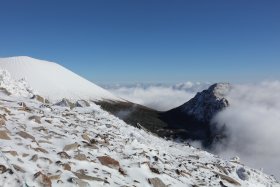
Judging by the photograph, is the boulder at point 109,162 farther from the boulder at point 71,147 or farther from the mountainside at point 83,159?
the boulder at point 71,147

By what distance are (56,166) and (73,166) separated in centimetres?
120

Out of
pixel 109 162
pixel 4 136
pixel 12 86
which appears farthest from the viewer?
pixel 12 86

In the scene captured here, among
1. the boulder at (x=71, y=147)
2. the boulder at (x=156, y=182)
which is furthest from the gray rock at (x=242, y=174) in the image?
the boulder at (x=71, y=147)

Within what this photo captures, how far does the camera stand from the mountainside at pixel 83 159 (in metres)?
19.1

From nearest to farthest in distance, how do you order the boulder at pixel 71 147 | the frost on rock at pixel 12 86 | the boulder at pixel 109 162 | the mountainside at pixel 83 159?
the mountainside at pixel 83 159
the boulder at pixel 109 162
the boulder at pixel 71 147
the frost on rock at pixel 12 86

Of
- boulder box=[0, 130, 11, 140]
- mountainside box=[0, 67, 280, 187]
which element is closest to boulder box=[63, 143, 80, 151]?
mountainside box=[0, 67, 280, 187]

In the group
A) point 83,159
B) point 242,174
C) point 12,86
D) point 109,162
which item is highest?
point 12,86

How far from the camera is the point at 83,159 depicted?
2267 cm

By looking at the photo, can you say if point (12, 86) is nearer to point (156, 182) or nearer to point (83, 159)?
point (83, 159)

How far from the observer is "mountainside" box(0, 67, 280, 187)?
19.1 m

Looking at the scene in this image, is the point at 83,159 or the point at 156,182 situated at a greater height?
the point at 83,159

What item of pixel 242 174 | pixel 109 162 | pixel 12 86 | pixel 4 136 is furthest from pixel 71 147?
pixel 12 86

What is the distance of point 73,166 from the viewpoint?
21156mm

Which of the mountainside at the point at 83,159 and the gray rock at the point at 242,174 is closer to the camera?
the mountainside at the point at 83,159
